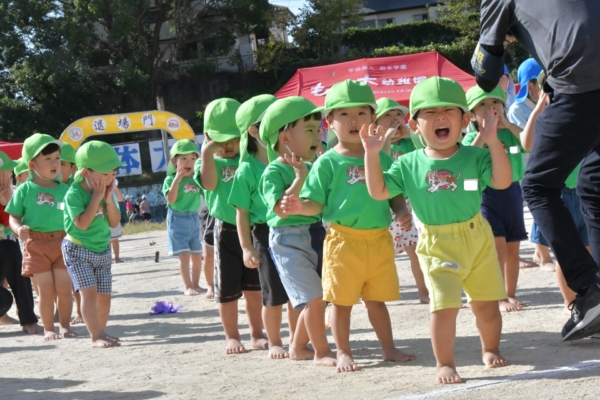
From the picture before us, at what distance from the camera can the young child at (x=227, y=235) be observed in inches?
237

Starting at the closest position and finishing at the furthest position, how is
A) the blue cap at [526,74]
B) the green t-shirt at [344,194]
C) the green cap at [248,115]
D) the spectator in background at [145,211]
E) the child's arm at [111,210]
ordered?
the green t-shirt at [344,194] < the green cap at [248,115] < the blue cap at [526,74] < the child's arm at [111,210] < the spectator in background at [145,211]

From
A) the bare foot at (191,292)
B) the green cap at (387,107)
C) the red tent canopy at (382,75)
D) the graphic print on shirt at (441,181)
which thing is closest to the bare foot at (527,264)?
the green cap at (387,107)

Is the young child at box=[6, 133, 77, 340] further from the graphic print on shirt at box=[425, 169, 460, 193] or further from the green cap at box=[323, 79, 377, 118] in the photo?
the graphic print on shirt at box=[425, 169, 460, 193]

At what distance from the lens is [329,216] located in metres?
4.93

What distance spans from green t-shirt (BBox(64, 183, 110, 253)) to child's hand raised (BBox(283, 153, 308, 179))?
7.96 ft

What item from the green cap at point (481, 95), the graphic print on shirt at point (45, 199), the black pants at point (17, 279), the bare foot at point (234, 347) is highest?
the green cap at point (481, 95)

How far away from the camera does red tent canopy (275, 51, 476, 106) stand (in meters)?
17.4

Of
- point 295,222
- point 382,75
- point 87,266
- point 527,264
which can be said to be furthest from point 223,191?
point 382,75

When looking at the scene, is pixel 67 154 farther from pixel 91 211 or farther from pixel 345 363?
pixel 345 363

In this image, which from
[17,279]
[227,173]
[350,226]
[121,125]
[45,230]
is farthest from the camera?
[121,125]

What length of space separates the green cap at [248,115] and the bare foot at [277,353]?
129 cm

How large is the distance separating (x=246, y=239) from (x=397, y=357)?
133 cm

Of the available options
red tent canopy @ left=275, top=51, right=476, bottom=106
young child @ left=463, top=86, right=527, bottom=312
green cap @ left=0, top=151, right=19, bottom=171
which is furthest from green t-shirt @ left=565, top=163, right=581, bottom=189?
red tent canopy @ left=275, top=51, right=476, bottom=106

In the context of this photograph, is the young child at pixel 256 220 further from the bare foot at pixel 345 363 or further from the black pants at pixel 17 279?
the black pants at pixel 17 279
